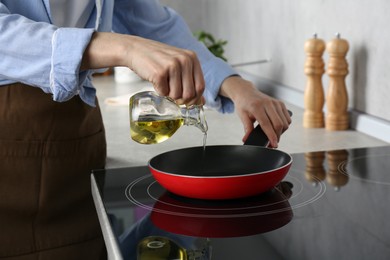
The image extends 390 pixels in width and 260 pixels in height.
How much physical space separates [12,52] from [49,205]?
0.36m

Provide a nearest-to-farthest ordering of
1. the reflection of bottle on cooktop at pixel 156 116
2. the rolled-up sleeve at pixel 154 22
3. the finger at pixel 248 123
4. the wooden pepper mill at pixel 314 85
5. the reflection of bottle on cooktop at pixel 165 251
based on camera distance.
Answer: the reflection of bottle on cooktop at pixel 165 251 < the reflection of bottle on cooktop at pixel 156 116 < the finger at pixel 248 123 < the rolled-up sleeve at pixel 154 22 < the wooden pepper mill at pixel 314 85

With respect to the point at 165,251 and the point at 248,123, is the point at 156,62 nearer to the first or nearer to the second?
the point at 165,251

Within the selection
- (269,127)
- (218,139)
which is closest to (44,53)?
(269,127)

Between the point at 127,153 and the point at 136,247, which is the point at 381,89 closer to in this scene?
the point at 127,153

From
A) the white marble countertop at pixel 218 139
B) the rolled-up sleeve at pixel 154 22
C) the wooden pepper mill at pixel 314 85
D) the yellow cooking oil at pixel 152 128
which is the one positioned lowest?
the white marble countertop at pixel 218 139

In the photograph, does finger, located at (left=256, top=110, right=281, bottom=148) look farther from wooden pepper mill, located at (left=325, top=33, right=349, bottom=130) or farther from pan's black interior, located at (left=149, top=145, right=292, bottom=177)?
wooden pepper mill, located at (left=325, top=33, right=349, bottom=130)

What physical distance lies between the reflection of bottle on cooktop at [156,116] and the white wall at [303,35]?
67cm

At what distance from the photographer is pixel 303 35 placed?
192 cm

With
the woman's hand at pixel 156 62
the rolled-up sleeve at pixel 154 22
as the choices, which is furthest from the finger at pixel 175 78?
the rolled-up sleeve at pixel 154 22

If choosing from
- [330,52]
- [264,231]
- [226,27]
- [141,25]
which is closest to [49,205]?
[141,25]

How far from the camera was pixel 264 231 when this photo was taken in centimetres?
83

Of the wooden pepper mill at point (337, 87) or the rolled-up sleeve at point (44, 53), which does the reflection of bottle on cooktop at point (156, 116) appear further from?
the wooden pepper mill at point (337, 87)

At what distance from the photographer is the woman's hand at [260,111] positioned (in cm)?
119

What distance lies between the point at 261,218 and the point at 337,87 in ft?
2.62
